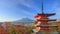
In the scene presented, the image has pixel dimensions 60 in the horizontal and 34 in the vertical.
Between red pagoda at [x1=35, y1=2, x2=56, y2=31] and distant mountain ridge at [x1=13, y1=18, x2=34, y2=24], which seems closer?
red pagoda at [x1=35, y1=2, x2=56, y2=31]

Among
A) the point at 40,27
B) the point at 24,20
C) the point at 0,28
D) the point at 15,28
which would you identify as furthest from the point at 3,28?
the point at 40,27

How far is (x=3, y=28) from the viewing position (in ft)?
Answer: 18.0

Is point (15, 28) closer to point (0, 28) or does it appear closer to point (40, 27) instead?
point (0, 28)

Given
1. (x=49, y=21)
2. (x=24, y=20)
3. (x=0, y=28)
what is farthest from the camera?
(x=24, y=20)

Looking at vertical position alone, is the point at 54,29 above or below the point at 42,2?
below

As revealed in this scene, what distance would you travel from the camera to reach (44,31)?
4664 millimetres

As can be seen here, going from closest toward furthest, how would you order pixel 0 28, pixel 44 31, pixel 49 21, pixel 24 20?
pixel 44 31 → pixel 49 21 → pixel 0 28 → pixel 24 20

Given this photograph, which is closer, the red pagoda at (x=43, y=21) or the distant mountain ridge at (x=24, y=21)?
the red pagoda at (x=43, y=21)

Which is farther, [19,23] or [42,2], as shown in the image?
[19,23]

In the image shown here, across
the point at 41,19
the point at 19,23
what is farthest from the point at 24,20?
the point at 41,19

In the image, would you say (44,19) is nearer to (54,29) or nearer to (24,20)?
(54,29)

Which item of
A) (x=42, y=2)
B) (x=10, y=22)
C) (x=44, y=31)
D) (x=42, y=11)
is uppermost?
(x=42, y=2)

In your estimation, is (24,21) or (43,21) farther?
(24,21)

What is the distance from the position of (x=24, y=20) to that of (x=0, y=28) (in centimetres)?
110
